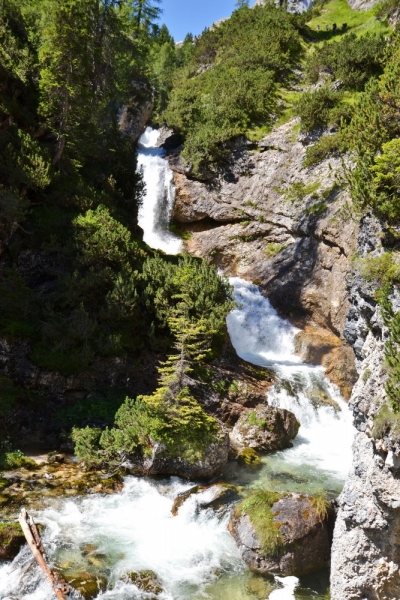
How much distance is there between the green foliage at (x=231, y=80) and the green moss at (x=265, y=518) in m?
27.3

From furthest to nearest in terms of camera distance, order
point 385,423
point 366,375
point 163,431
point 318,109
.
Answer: point 318,109, point 163,431, point 366,375, point 385,423

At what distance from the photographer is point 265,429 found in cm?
1533

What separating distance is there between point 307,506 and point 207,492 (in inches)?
119

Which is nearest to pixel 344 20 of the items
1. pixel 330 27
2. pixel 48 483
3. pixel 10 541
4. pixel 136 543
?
pixel 330 27

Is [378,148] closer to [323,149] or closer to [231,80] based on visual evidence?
[323,149]

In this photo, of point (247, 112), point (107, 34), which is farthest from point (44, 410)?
point (247, 112)

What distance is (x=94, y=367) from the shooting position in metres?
15.9

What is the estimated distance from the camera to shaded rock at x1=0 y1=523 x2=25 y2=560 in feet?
28.0

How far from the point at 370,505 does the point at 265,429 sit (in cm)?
790

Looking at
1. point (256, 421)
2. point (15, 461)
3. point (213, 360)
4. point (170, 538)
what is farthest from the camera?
point (213, 360)

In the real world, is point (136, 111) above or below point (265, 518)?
above

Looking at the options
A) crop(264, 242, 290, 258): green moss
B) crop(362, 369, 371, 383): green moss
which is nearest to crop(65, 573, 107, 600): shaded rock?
crop(362, 369, 371, 383): green moss

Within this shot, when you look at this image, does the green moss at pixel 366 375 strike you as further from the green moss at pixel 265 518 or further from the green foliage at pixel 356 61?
the green foliage at pixel 356 61

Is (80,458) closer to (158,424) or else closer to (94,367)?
(158,424)
